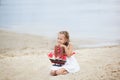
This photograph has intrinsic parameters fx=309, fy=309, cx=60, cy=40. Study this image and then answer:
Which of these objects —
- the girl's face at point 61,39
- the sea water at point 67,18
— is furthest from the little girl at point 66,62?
the sea water at point 67,18

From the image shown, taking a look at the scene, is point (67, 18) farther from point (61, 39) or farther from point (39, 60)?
point (39, 60)

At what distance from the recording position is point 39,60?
2.59 meters

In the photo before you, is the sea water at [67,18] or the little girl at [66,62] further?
the sea water at [67,18]

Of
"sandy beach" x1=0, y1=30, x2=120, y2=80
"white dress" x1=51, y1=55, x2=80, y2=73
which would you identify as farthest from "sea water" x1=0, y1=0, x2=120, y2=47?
"white dress" x1=51, y1=55, x2=80, y2=73

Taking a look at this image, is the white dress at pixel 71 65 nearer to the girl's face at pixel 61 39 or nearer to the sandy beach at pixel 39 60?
the sandy beach at pixel 39 60

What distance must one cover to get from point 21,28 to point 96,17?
662mm

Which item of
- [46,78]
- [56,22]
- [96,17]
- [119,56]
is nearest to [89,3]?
[96,17]

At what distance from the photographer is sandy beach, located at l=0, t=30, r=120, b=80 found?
2.45 meters

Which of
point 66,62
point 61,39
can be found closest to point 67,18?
point 61,39

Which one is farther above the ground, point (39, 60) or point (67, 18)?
point (67, 18)

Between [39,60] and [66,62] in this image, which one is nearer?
[66,62]

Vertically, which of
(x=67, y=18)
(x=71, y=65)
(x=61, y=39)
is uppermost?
(x=67, y=18)

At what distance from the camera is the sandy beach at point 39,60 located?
8.02ft

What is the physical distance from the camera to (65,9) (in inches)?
105
